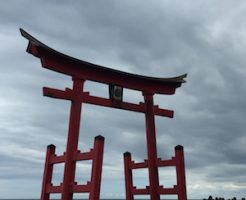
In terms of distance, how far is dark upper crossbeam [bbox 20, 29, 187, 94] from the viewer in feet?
39.9

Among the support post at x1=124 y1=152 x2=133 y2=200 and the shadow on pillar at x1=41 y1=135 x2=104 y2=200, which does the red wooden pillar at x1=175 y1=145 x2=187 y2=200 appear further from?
the shadow on pillar at x1=41 y1=135 x2=104 y2=200

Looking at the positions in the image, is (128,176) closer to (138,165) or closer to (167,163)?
(138,165)

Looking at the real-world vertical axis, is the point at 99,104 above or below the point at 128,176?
above

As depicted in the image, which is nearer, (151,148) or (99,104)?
(99,104)

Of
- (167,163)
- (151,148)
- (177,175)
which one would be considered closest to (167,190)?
(177,175)

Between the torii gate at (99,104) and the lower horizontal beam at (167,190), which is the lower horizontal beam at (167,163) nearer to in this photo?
the torii gate at (99,104)

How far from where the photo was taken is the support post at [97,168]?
34.9 feet

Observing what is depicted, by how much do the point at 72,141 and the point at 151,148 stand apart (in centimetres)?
345

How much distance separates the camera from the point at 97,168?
1078cm

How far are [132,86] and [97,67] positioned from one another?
5.93 ft

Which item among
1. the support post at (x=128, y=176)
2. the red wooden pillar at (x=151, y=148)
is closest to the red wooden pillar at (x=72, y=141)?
the red wooden pillar at (x=151, y=148)

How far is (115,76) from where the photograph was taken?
13.8 metres

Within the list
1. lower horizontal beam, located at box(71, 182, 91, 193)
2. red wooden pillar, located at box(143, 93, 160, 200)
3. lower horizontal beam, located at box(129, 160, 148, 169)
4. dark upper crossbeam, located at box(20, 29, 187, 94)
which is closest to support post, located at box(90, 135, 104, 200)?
lower horizontal beam, located at box(71, 182, 91, 193)

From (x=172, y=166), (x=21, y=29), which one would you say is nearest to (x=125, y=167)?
(x=172, y=166)
